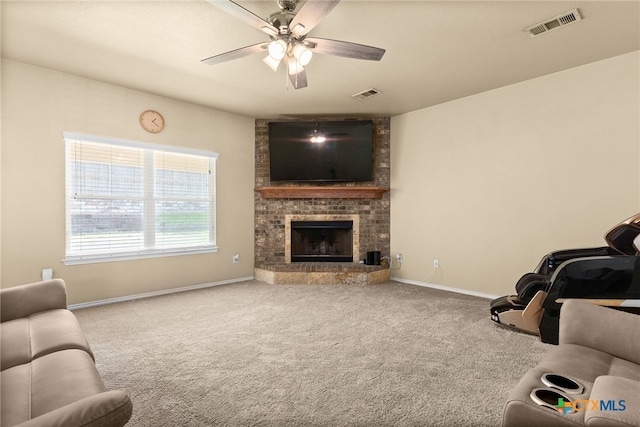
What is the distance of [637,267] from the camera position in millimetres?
2516

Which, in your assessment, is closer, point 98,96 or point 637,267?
point 637,267

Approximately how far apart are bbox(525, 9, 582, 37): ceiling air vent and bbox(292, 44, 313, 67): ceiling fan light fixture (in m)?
1.89

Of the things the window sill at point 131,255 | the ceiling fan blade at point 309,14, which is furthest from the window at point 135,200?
the ceiling fan blade at point 309,14

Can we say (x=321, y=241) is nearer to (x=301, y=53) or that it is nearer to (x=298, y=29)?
(x=301, y=53)

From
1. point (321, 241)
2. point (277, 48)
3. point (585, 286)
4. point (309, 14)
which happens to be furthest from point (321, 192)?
point (585, 286)

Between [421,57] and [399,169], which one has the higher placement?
[421,57]

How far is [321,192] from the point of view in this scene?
5250mm

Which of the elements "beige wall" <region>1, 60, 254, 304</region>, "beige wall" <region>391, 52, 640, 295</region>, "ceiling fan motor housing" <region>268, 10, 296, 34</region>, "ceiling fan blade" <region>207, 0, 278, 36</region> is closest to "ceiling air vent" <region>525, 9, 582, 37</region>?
"beige wall" <region>391, 52, 640, 295</region>

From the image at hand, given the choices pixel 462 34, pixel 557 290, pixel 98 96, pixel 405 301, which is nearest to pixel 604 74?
pixel 462 34

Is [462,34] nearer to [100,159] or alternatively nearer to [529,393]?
[529,393]

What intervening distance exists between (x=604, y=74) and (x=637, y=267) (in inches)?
81.2

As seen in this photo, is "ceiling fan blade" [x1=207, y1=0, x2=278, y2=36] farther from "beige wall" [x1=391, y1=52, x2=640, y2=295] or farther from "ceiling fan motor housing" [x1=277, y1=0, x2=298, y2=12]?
"beige wall" [x1=391, y1=52, x2=640, y2=295]

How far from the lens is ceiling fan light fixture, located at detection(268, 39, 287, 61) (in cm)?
230

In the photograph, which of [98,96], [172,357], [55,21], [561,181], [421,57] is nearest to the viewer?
[172,357]
